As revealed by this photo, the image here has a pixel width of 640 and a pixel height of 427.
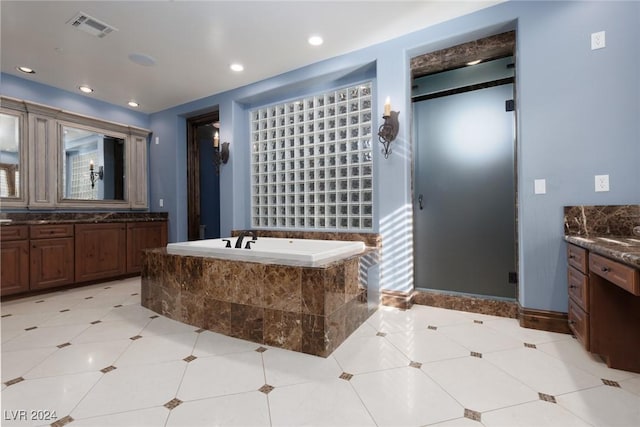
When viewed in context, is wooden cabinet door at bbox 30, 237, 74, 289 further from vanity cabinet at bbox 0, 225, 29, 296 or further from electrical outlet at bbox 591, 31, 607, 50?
electrical outlet at bbox 591, 31, 607, 50

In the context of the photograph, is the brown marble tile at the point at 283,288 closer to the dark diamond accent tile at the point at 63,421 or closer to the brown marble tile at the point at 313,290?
the brown marble tile at the point at 313,290

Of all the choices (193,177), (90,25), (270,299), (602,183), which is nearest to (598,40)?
(602,183)

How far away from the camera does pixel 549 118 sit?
208 centimetres

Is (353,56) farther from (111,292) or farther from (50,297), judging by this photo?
(50,297)

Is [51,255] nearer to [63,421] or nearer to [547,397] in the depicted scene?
[63,421]

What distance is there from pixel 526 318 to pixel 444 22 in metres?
Answer: 2.48

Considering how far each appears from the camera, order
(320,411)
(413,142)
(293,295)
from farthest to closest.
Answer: (413,142) < (293,295) < (320,411)

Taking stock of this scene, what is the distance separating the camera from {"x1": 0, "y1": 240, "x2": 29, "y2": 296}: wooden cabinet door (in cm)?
283

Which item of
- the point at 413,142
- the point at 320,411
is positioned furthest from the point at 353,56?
the point at 320,411

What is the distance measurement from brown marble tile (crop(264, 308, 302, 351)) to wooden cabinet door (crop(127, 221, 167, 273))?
2.87 metres

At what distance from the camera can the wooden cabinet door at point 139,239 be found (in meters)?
3.87

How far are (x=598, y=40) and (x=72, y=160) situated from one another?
5395 mm

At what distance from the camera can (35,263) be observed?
305 centimetres

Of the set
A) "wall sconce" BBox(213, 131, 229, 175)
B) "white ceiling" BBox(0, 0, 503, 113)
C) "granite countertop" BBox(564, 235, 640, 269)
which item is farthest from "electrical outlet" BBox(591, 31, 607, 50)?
"wall sconce" BBox(213, 131, 229, 175)
